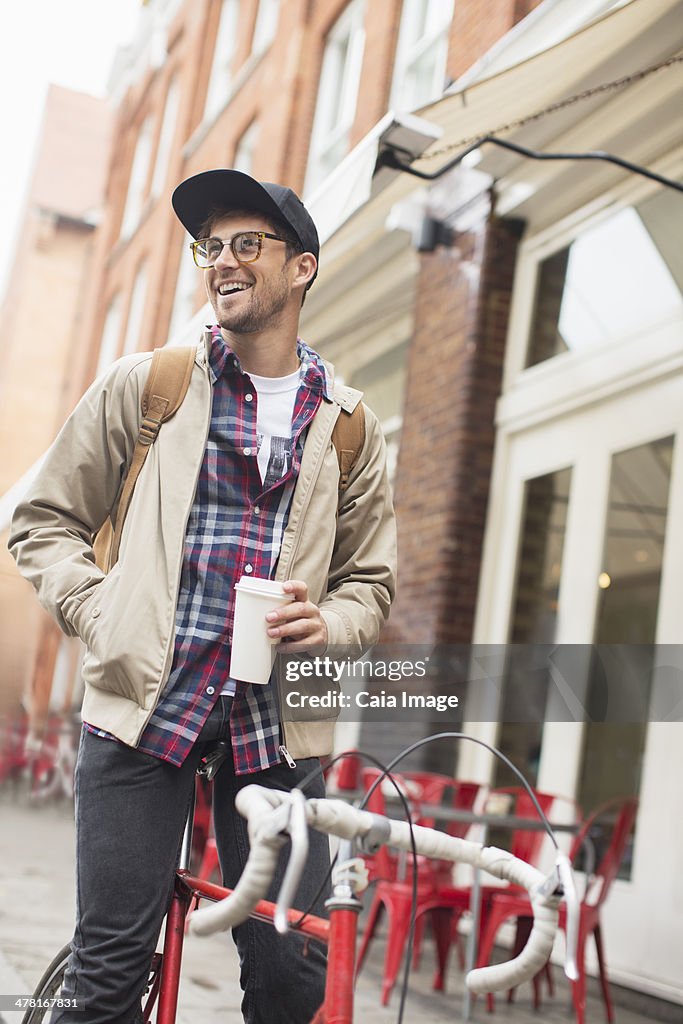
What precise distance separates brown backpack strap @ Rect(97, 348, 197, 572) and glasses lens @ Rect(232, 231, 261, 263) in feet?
0.74

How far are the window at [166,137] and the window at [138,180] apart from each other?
58 centimetres

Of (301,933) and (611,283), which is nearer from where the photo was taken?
(301,933)

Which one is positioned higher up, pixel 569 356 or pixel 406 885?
pixel 569 356

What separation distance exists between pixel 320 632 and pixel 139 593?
33 centimetres

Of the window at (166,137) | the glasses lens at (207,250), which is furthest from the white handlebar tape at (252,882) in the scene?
the window at (166,137)

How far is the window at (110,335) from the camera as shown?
54.9 feet

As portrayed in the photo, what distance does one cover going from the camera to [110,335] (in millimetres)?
17625

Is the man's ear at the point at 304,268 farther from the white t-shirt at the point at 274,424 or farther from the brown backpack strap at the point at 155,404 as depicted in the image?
the brown backpack strap at the point at 155,404

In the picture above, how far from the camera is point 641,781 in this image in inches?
221

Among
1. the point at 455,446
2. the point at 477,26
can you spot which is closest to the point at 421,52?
the point at 477,26

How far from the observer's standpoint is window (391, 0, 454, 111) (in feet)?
24.9

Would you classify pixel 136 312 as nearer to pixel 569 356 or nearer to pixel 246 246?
pixel 569 356

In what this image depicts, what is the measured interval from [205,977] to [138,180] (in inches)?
572

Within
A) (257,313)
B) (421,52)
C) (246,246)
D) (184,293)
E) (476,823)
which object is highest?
(421,52)
